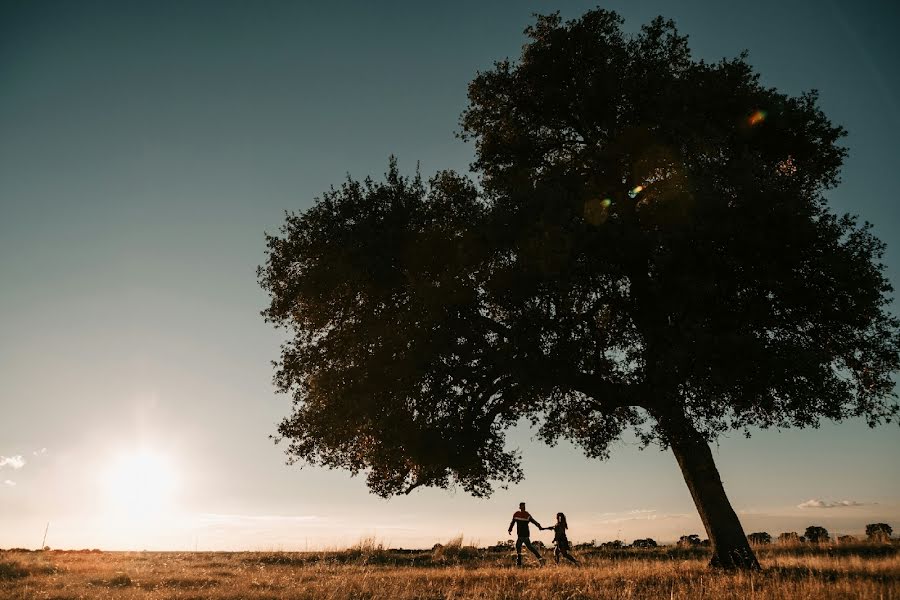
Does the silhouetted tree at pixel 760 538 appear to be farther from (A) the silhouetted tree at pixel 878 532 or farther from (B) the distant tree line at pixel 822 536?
(A) the silhouetted tree at pixel 878 532

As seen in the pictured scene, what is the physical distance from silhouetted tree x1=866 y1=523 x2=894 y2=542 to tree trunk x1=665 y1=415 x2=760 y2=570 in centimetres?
1228

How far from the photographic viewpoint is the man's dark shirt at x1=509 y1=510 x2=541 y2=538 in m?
22.0

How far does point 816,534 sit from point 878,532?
2422 millimetres

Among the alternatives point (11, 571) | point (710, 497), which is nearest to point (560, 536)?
point (710, 497)

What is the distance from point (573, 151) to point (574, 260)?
925 centimetres

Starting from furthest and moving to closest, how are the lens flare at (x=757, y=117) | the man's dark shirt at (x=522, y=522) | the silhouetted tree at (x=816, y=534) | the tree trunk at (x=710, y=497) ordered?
the silhouetted tree at (x=816, y=534)
the man's dark shirt at (x=522, y=522)
the lens flare at (x=757, y=117)
the tree trunk at (x=710, y=497)

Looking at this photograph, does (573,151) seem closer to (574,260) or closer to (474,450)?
(574,260)

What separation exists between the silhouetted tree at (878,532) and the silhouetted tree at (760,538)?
160 inches

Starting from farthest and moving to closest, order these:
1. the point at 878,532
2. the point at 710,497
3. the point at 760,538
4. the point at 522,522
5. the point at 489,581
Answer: the point at 760,538 → the point at 878,532 → the point at 522,522 → the point at 710,497 → the point at 489,581

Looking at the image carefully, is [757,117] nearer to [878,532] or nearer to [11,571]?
[878,532]

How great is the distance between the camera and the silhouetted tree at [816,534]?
83.7 ft

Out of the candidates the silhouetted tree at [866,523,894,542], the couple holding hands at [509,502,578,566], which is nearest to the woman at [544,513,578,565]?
the couple holding hands at [509,502,578,566]

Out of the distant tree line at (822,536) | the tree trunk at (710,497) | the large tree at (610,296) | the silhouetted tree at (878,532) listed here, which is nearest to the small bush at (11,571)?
the large tree at (610,296)

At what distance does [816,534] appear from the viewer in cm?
2608
